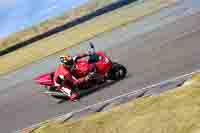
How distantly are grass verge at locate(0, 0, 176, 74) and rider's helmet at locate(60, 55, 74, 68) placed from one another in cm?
998

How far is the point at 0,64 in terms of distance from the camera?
1177 inches

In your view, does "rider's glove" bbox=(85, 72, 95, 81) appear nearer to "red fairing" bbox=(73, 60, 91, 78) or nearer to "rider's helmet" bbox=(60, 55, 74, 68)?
"red fairing" bbox=(73, 60, 91, 78)

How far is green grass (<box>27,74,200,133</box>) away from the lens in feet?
36.3

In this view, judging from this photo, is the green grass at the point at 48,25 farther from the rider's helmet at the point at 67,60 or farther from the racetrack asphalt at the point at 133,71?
the rider's helmet at the point at 67,60

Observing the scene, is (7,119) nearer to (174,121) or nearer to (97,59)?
(97,59)

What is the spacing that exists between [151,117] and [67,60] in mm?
6868

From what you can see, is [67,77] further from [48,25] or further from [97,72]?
[48,25]

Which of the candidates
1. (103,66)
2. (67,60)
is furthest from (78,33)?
(67,60)

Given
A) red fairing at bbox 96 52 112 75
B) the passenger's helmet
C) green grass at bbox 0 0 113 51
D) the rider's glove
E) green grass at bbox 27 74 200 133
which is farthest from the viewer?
green grass at bbox 0 0 113 51

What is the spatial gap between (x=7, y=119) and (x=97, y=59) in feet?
13.3

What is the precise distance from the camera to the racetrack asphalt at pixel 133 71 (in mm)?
17641

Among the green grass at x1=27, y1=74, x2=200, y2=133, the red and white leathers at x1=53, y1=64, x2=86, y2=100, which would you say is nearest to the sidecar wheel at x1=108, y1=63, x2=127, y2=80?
the red and white leathers at x1=53, y1=64, x2=86, y2=100

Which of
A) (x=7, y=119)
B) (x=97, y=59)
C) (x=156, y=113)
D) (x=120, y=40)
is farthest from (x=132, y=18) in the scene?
(x=156, y=113)

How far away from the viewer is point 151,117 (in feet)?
39.3
